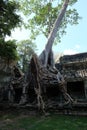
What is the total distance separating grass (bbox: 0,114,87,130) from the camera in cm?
849

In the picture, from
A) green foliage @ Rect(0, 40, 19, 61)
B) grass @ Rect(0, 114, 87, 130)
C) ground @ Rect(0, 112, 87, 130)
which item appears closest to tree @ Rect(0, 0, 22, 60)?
green foliage @ Rect(0, 40, 19, 61)

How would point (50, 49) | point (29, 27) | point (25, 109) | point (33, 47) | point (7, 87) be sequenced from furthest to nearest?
point (33, 47) < point (29, 27) < point (50, 49) < point (7, 87) < point (25, 109)

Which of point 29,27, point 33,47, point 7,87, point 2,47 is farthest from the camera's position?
point 33,47

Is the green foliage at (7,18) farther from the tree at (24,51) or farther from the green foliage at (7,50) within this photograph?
the tree at (24,51)

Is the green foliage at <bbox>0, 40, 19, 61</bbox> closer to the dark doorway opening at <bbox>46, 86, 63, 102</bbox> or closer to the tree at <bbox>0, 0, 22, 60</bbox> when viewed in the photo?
the tree at <bbox>0, 0, 22, 60</bbox>

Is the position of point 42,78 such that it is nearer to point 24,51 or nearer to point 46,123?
point 46,123

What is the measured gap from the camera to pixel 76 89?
15.9m

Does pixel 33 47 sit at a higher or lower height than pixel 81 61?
Result: higher

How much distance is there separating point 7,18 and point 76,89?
7.11 m

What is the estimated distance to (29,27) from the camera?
76.9 ft

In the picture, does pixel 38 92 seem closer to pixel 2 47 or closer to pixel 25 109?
pixel 25 109

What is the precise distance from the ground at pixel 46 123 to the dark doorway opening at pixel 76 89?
497cm

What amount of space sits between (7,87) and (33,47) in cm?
1656

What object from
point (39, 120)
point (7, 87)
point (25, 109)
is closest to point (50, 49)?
point (7, 87)
